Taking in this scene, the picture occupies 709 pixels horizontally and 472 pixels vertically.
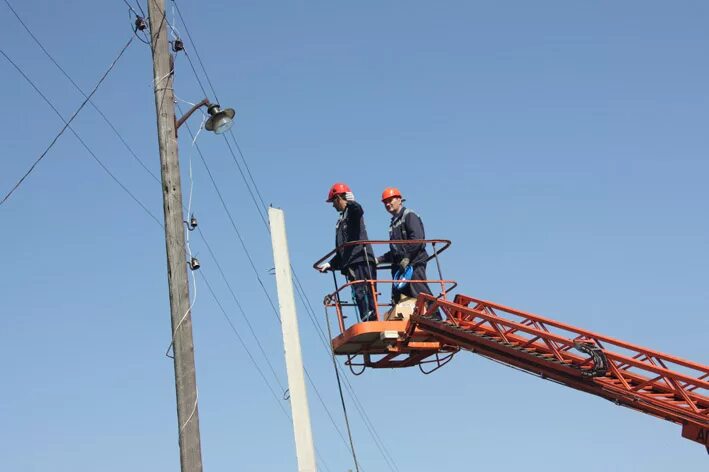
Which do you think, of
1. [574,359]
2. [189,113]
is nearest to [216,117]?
[189,113]

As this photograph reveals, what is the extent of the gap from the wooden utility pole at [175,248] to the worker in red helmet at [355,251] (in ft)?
11.0

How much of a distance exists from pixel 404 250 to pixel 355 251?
2.35 feet

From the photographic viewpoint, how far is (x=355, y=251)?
13719 millimetres

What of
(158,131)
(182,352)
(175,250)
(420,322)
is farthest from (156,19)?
(420,322)

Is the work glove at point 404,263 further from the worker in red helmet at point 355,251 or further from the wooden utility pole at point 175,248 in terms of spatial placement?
the wooden utility pole at point 175,248

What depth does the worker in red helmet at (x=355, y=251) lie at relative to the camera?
1362cm

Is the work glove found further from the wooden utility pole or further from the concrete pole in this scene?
the concrete pole

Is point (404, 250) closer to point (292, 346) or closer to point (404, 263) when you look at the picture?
point (404, 263)

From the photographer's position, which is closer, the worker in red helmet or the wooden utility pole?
the wooden utility pole

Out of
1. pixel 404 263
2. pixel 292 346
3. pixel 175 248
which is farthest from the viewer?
pixel 404 263

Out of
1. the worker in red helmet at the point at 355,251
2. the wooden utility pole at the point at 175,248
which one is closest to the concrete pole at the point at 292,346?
the wooden utility pole at the point at 175,248

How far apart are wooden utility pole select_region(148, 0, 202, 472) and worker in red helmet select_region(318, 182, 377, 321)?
3.36 metres

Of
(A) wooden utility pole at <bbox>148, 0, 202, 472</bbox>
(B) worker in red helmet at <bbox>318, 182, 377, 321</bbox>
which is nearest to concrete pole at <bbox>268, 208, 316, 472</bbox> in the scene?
(A) wooden utility pole at <bbox>148, 0, 202, 472</bbox>

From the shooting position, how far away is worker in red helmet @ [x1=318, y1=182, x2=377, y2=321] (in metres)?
13.6
